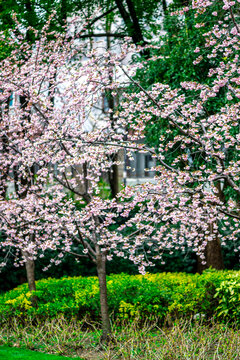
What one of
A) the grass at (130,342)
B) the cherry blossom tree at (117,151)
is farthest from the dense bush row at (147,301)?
the cherry blossom tree at (117,151)

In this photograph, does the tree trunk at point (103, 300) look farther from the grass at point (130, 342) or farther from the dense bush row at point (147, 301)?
the dense bush row at point (147, 301)

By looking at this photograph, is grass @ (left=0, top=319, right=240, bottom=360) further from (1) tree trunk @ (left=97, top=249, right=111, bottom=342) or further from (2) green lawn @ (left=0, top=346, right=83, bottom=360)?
(1) tree trunk @ (left=97, top=249, right=111, bottom=342)

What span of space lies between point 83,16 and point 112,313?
888 cm

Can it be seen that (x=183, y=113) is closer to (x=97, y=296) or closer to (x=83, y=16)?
(x=97, y=296)

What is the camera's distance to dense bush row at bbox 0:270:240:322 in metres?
7.34

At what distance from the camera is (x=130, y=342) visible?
19.9 ft

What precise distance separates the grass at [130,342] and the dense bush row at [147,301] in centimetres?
29

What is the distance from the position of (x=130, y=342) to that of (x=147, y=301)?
1507 mm

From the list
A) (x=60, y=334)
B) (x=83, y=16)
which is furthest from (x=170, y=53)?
(x=60, y=334)

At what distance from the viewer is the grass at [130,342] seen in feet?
18.4

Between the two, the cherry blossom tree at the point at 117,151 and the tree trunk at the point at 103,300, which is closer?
the cherry blossom tree at the point at 117,151

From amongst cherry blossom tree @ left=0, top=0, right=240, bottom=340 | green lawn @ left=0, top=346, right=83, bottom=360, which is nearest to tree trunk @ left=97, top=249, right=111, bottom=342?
cherry blossom tree @ left=0, top=0, right=240, bottom=340

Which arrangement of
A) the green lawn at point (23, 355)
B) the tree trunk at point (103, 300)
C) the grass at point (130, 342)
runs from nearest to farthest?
the grass at point (130, 342) < the green lawn at point (23, 355) < the tree trunk at point (103, 300)

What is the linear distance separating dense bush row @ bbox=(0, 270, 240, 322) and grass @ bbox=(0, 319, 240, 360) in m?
0.29
